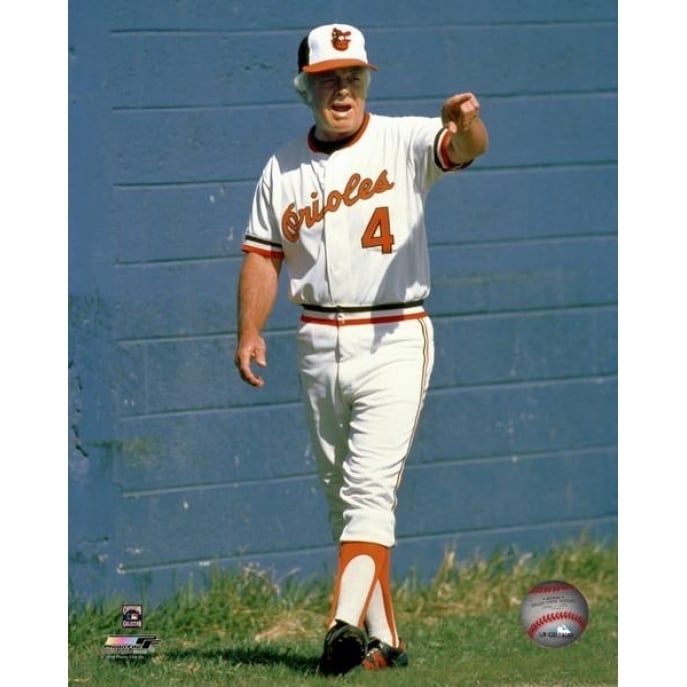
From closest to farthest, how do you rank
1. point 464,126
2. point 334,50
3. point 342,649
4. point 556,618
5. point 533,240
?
point 464,126, point 342,649, point 334,50, point 556,618, point 533,240

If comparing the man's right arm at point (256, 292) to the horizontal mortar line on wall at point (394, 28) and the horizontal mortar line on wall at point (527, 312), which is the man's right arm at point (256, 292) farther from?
the horizontal mortar line on wall at point (527, 312)

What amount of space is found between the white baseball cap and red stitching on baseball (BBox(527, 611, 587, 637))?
2033 mm

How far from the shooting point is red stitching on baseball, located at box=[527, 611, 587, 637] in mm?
6324

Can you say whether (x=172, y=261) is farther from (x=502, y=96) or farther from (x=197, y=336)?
(x=502, y=96)

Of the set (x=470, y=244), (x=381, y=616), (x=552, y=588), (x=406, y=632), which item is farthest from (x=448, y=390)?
(x=381, y=616)

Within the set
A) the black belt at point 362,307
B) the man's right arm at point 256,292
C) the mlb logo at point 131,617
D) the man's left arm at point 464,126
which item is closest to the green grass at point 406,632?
the mlb logo at point 131,617

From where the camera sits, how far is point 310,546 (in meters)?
6.88

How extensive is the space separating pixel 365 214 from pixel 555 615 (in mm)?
1636

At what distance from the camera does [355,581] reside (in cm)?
558

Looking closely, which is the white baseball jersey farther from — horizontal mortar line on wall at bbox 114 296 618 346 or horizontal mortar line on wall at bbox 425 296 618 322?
horizontal mortar line on wall at bbox 425 296 618 322

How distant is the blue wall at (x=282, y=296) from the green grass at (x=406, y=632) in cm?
10

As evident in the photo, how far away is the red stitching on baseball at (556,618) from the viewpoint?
6.32 m
